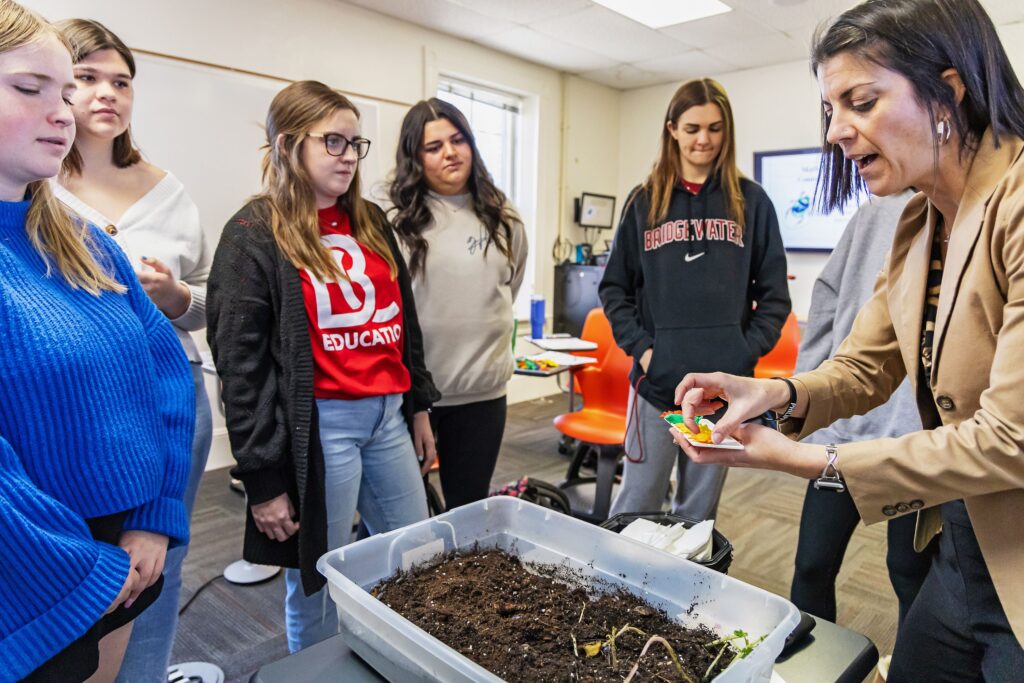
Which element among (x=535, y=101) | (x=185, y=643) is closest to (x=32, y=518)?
(x=185, y=643)

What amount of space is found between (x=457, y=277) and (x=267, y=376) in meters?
0.65

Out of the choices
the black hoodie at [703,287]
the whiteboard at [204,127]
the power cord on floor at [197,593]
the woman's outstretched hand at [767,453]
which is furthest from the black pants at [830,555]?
the whiteboard at [204,127]

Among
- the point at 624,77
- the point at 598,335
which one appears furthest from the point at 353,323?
the point at 624,77

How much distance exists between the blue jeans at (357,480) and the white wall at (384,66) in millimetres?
2487

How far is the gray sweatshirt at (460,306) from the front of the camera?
72.7 inches

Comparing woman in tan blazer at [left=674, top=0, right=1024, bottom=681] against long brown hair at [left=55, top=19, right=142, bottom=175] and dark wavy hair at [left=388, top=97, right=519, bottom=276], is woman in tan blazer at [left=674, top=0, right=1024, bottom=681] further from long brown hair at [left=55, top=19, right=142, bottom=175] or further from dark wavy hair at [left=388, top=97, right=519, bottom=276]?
long brown hair at [left=55, top=19, right=142, bottom=175]

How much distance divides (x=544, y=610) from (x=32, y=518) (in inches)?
25.5

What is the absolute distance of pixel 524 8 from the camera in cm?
407

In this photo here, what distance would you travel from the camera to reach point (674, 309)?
1.88 metres

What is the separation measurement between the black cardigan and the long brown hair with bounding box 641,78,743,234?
3.59ft

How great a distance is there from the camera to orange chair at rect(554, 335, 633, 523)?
2.79 m

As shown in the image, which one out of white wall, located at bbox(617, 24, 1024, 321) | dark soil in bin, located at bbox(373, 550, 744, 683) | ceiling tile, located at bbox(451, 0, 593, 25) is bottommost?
dark soil in bin, located at bbox(373, 550, 744, 683)

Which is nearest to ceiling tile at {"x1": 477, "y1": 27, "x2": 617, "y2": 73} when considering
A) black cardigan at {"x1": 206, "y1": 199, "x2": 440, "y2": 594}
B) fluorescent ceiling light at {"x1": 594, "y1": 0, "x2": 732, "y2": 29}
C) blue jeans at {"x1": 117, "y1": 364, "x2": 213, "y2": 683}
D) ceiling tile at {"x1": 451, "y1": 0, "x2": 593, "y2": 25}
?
ceiling tile at {"x1": 451, "y1": 0, "x2": 593, "y2": 25}

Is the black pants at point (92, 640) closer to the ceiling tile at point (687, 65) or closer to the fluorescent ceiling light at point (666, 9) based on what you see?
the fluorescent ceiling light at point (666, 9)
